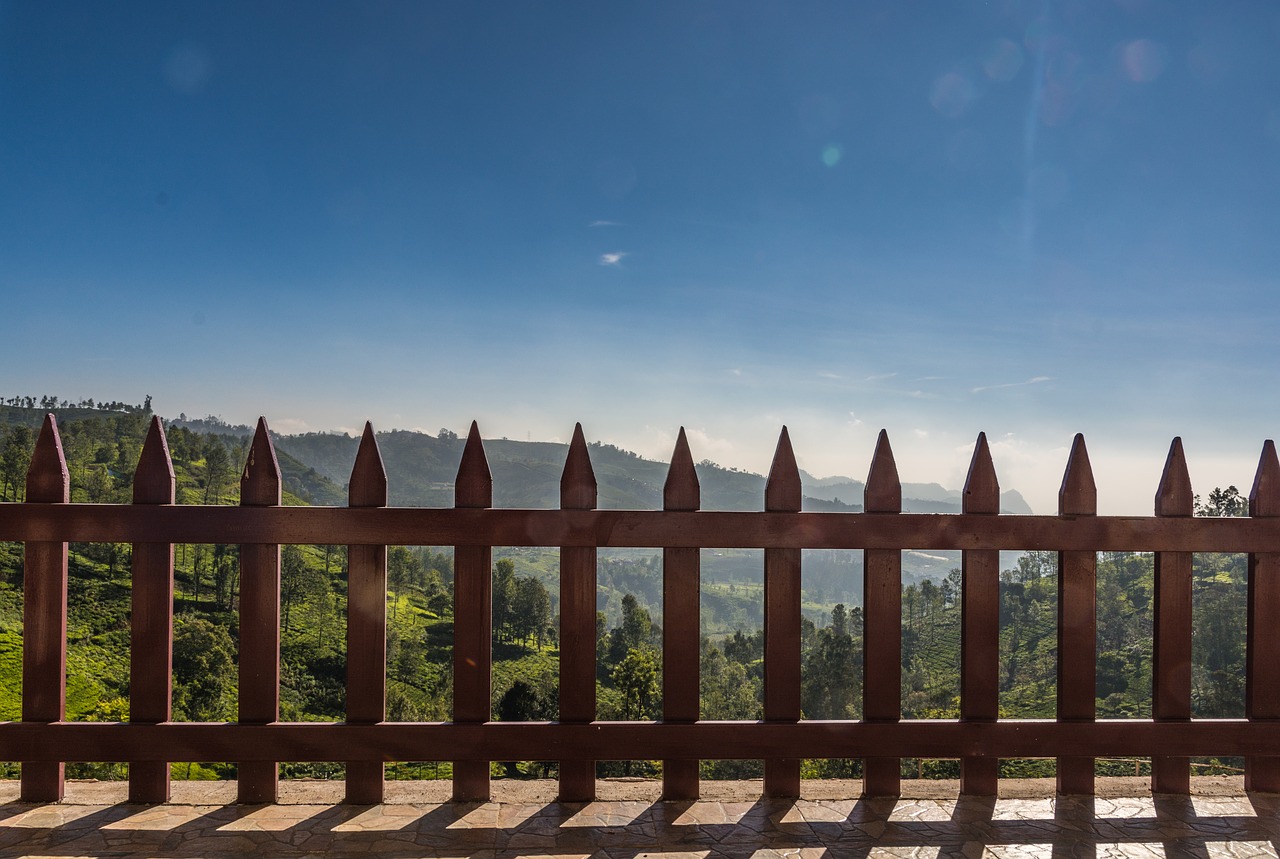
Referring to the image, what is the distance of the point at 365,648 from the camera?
3098 millimetres

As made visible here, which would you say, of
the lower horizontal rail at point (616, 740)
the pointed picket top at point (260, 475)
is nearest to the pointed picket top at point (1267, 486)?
the lower horizontal rail at point (616, 740)

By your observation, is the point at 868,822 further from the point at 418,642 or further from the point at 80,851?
the point at 418,642

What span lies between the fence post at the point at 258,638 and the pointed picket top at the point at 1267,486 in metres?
4.61

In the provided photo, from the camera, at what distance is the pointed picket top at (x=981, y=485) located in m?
3.27

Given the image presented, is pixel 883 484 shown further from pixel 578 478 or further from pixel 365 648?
pixel 365 648

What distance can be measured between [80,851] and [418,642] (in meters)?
8.46

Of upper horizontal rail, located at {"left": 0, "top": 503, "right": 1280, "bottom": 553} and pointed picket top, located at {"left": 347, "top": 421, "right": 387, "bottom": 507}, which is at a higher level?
pointed picket top, located at {"left": 347, "top": 421, "right": 387, "bottom": 507}

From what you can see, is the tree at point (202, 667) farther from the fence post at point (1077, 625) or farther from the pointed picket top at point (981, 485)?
the fence post at point (1077, 625)

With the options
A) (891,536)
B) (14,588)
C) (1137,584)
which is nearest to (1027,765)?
(1137,584)

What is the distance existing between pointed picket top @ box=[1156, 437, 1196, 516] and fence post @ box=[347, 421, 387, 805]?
3.66 meters

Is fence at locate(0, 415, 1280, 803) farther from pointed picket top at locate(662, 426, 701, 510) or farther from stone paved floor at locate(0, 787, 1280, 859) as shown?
stone paved floor at locate(0, 787, 1280, 859)

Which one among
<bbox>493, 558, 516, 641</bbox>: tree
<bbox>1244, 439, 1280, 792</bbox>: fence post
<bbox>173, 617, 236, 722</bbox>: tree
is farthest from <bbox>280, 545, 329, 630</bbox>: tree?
<bbox>1244, 439, 1280, 792</bbox>: fence post

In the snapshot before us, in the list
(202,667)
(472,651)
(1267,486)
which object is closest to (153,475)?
(472,651)

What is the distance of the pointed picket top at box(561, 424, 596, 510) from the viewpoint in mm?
3191
